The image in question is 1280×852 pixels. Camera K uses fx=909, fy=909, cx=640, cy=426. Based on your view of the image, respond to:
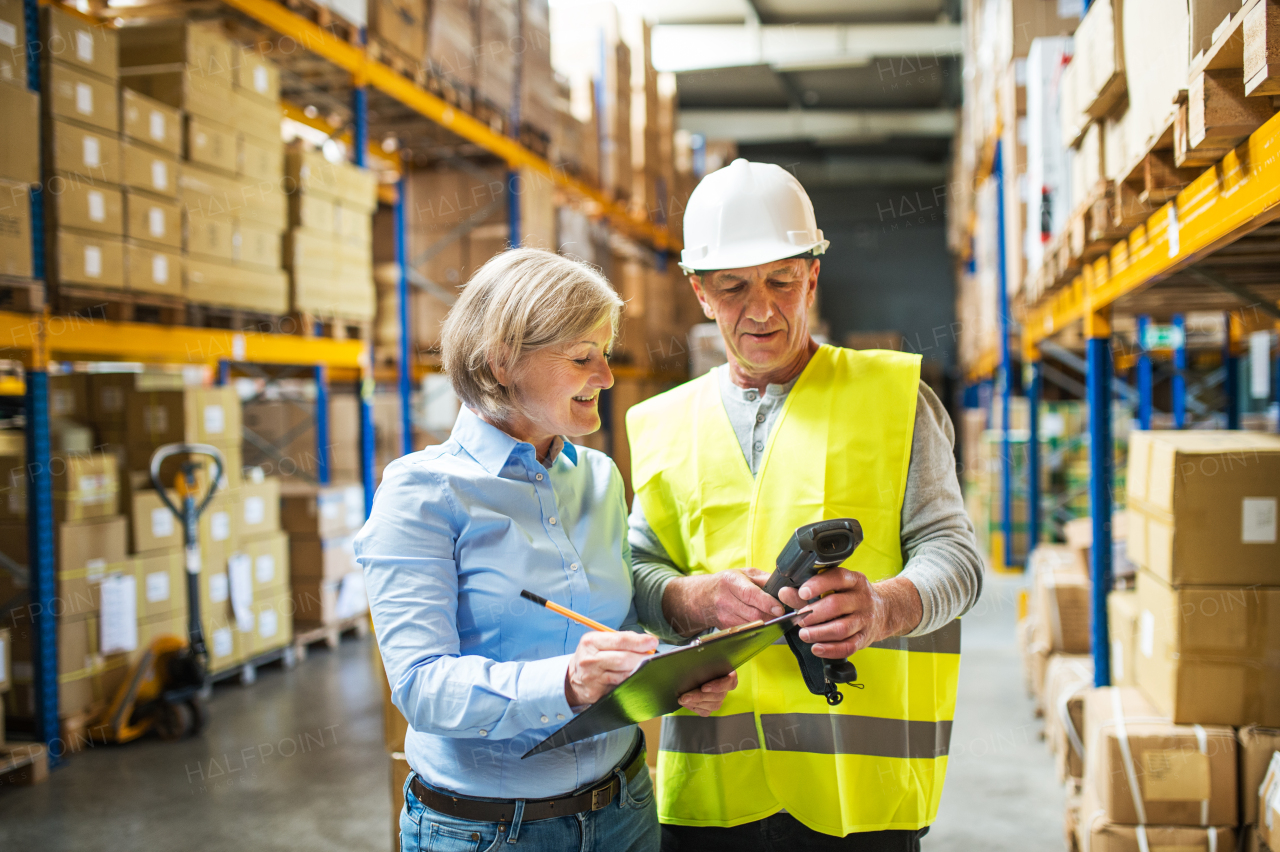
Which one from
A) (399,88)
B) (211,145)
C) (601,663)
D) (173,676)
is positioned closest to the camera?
(601,663)

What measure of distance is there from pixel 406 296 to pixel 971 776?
541 cm

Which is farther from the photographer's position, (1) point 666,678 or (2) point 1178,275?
(2) point 1178,275

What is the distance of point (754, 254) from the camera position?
5.96ft

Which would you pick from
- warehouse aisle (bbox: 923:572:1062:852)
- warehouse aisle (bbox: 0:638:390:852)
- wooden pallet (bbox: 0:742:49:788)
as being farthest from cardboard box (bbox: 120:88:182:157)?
warehouse aisle (bbox: 923:572:1062:852)

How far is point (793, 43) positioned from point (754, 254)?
11.8m

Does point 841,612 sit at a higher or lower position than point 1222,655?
higher

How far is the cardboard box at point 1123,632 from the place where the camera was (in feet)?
10.9

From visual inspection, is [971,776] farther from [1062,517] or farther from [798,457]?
[1062,517]

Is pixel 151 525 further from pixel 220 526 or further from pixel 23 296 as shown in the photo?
pixel 23 296

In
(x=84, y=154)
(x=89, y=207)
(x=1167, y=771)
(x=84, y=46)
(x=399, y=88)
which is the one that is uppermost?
(x=399, y=88)

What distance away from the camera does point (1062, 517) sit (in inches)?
376

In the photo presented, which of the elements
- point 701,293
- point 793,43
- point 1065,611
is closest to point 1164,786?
point 1065,611

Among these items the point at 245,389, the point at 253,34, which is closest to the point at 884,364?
the point at 253,34

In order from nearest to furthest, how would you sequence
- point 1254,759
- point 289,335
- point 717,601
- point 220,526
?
point 717,601
point 1254,759
point 220,526
point 289,335
